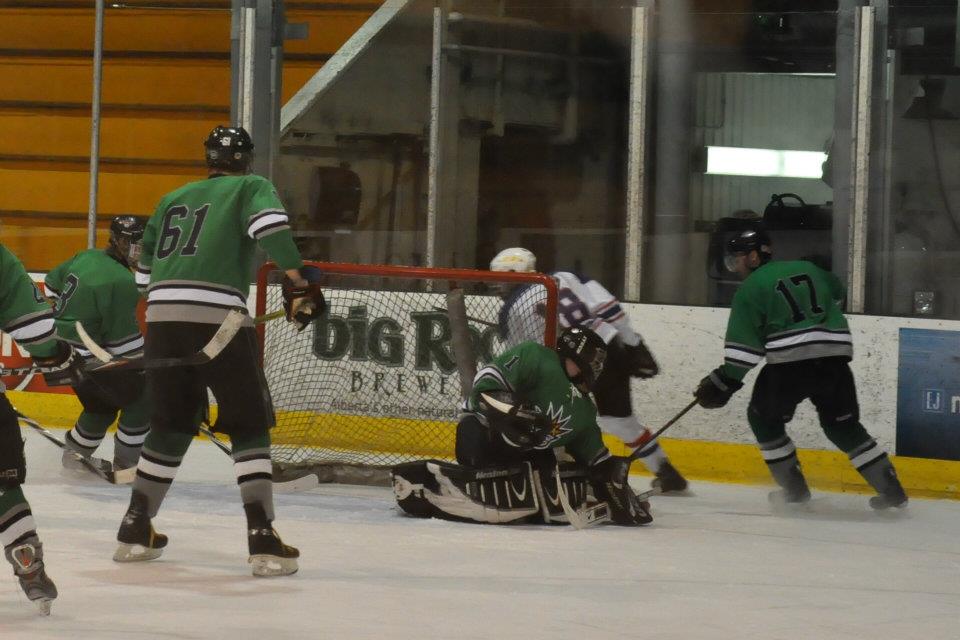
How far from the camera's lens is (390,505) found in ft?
19.7

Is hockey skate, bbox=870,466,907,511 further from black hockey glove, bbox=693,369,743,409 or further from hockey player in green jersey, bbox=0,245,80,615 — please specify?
hockey player in green jersey, bbox=0,245,80,615

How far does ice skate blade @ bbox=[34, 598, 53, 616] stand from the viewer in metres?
3.90

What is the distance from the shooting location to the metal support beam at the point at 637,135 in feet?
25.4

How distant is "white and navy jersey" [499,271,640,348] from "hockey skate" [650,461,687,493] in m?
0.52

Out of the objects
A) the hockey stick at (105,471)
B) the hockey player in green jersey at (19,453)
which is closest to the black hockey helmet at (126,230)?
the hockey stick at (105,471)

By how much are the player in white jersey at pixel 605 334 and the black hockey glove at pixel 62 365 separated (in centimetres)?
223

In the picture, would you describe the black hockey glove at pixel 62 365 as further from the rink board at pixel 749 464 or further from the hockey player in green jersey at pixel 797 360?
the hockey player in green jersey at pixel 797 360

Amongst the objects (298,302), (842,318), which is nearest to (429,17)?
(842,318)

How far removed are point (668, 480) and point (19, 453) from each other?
10.5 ft

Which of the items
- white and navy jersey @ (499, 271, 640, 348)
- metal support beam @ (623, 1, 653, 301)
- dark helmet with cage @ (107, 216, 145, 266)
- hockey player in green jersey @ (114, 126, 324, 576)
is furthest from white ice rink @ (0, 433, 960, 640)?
metal support beam @ (623, 1, 653, 301)

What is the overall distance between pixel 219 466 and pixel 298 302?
100 inches

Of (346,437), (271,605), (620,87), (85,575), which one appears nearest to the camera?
(271,605)

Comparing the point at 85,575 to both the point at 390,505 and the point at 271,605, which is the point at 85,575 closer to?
the point at 271,605

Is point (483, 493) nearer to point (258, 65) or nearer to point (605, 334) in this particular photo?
point (605, 334)
